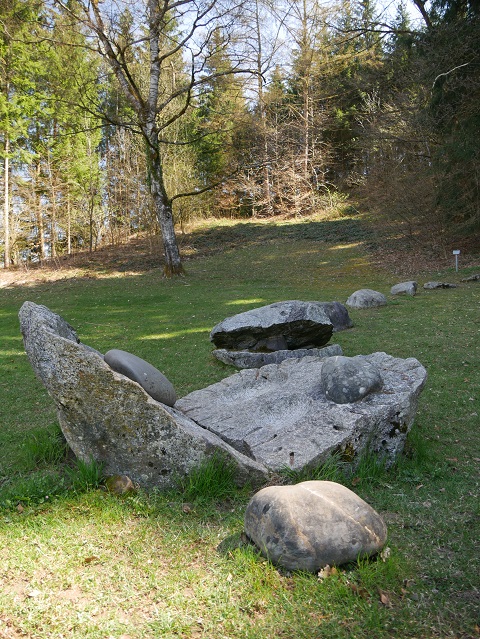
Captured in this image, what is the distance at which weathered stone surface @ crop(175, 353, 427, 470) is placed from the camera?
4926 mm

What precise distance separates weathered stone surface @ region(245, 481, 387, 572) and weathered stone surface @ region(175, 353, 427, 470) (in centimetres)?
120

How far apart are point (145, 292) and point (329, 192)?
2198 centimetres

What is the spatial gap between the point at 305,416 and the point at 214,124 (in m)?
34.8

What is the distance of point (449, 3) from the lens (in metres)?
20.5

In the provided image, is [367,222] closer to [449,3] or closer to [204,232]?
[204,232]

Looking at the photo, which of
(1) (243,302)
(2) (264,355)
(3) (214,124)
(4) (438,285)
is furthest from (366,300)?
(3) (214,124)

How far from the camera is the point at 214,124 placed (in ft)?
120

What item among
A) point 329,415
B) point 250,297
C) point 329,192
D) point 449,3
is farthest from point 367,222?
point 329,415

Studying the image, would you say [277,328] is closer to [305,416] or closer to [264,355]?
[264,355]

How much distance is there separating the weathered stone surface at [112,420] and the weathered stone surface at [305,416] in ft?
2.44

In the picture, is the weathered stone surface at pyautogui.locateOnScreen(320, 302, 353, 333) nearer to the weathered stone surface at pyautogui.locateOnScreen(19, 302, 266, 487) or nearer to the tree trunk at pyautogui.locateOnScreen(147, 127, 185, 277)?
the weathered stone surface at pyautogui.locateOnScreen(19, 302, 266, 487)

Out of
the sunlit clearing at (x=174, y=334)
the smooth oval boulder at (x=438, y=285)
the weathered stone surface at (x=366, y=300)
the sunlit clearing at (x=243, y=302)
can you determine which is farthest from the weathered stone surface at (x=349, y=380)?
the smooth oval boulder at (x=438, y=285)

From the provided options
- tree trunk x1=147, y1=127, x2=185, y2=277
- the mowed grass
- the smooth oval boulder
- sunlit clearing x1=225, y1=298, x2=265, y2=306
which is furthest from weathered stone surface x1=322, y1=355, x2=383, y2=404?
tree trunk x1=147, y1=127, x2=185, y2=277

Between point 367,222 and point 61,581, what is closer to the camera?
point 61,581
